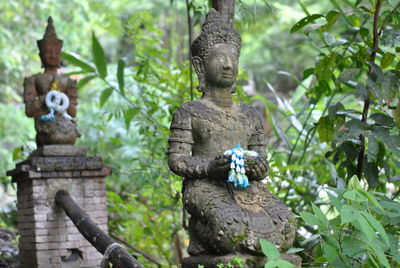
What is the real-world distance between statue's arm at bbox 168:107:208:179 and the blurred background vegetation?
2.29 feet

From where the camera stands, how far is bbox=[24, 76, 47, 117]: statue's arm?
542 centimetres

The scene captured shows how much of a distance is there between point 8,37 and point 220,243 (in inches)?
361

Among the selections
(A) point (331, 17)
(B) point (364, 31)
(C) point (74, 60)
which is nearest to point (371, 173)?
(B) point (364, 31)

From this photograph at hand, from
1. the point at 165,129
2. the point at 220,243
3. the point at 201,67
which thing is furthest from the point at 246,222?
the point at 165,129

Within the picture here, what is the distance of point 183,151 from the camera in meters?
3.57

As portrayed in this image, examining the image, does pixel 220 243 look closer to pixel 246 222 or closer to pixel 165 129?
pixel 246 222

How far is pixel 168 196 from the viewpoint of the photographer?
21.2 feet

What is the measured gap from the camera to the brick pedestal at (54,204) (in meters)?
5.08

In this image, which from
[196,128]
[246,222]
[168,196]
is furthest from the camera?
[168,196]

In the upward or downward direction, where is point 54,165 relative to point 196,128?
downward

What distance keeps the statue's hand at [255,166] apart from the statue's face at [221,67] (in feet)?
2.10

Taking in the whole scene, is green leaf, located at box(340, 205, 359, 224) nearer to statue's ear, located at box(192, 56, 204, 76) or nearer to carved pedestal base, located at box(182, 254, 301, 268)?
carved pedestal base, located at box(182, 254, 301, 268)

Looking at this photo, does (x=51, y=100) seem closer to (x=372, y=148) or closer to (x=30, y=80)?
(x=30, y=80)

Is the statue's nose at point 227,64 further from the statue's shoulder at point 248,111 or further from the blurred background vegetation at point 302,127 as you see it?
the blurred background vegetation at point 302,127
